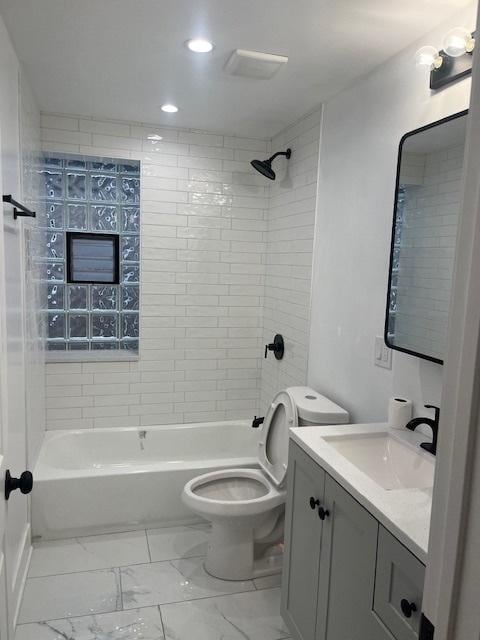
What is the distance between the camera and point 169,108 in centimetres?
292

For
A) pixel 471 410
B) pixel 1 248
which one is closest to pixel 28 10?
pixel 1 248

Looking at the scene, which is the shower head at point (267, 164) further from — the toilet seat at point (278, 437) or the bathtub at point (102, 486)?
the bathtub at point (102, 486)

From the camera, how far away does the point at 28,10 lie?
180 centimetres

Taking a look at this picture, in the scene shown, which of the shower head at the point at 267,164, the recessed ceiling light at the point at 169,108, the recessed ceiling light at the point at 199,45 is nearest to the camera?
the recessed ceiling light at the point at 199,45

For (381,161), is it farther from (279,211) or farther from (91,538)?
(91,538)

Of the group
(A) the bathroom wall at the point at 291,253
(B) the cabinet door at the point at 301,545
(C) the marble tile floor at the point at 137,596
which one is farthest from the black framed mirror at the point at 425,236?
(C) the marble tile floor at the point at 137,596

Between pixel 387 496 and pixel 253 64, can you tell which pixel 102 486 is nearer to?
pixel 387 496

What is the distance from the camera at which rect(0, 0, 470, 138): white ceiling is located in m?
1.73

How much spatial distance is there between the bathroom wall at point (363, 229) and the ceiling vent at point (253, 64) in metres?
0.46

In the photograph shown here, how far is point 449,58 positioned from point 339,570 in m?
1.83

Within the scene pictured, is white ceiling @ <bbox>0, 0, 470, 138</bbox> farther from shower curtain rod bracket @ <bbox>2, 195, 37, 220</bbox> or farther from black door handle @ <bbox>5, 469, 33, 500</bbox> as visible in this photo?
black door handle @ <bbox>5, 469, 33, 500</bbox>

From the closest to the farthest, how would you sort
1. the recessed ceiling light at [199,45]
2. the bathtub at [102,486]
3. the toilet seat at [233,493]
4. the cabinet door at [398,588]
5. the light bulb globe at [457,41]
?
the cabinet door at [398,588]
the light bulb globe at [457,41]
the recessed ceiling light at [199,45]
the toilet seat at [233,493]
the bathtub at [102,486]

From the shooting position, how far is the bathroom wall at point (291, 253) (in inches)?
115

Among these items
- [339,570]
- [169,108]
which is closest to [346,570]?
[339,570]
